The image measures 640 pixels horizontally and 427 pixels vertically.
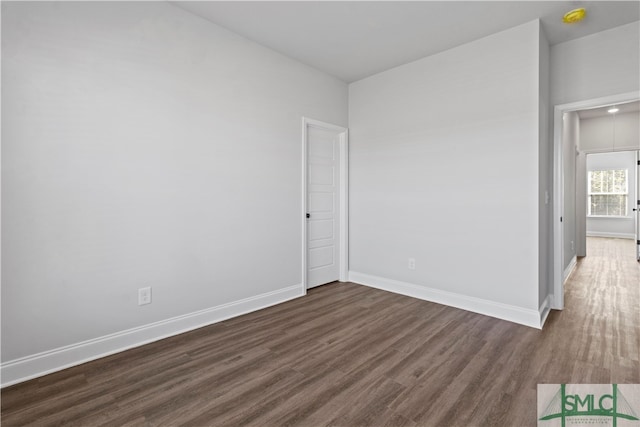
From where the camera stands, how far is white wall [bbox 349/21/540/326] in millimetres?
2967

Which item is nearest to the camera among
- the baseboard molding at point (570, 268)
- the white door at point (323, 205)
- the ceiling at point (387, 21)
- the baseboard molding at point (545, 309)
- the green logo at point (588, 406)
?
the green logo at point (588, 406)

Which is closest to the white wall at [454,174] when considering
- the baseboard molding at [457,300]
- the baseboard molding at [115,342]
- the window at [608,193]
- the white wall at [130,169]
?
the baseboard molding at [457,300]

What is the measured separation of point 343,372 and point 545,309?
2.37m

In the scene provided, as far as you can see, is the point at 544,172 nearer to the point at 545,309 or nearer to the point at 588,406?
the point at 545,309

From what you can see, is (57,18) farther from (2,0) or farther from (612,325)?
(612,325)

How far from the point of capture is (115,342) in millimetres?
2381

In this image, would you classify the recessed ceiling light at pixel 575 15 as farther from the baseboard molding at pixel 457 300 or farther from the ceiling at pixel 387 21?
the baseboard molding at pixel 457 300

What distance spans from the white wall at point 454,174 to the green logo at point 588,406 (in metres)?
1.08

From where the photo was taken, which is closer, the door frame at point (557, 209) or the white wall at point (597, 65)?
the white wall at point (597, 65)

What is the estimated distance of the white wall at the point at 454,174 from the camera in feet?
9.73

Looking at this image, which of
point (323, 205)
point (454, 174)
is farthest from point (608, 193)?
point (323, 205)

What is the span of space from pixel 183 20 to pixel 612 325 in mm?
4776

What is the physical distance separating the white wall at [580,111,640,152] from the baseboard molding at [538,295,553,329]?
3.84m

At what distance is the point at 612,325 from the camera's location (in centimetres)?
285
